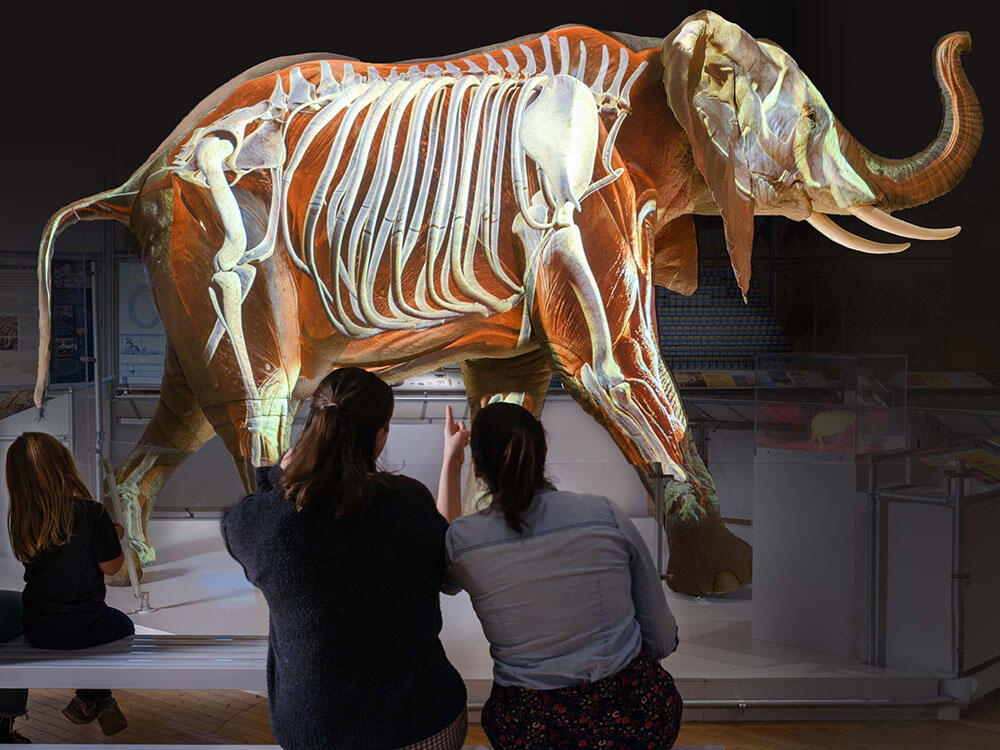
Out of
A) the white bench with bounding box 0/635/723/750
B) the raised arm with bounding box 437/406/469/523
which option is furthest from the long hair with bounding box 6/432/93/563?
the raised arm with bounding box 437/406/469/523

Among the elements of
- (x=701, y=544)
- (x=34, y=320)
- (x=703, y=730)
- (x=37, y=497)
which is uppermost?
(x=34, y=320)

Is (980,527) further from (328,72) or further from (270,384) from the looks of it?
(328,72)

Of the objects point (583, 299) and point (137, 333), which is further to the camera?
point (137, 333)

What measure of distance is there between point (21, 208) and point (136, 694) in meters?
1.39

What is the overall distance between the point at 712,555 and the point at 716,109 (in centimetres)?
117

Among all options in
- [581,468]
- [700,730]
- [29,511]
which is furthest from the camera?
[581,468]

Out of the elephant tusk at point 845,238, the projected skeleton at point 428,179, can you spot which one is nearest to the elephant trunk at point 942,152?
the elephant tusk at point 845,238

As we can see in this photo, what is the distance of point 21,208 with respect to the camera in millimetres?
3131

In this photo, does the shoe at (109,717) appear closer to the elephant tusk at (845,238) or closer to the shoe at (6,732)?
the shoe at (6,732)

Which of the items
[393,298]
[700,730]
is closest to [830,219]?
[393,298]

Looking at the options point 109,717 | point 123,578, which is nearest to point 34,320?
point 123,578

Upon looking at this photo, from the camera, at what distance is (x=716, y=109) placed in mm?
2885

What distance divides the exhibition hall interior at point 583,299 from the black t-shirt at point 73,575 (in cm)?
39

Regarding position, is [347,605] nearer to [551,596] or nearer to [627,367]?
[551,596]
